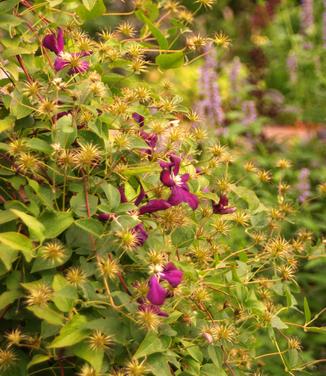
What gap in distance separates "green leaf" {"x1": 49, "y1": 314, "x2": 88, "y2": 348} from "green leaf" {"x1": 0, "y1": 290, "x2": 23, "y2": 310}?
12 cm

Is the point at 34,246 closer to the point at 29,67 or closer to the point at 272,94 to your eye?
the point at 29,67

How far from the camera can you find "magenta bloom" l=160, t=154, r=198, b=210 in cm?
138

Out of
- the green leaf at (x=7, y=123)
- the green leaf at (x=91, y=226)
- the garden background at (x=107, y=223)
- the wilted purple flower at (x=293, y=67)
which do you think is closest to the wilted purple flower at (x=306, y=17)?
the wilted purple flower at (x=293, y=67)

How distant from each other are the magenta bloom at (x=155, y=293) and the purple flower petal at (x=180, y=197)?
201 millimetres

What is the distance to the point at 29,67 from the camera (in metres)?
1.56

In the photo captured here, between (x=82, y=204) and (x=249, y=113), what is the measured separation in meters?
2.90

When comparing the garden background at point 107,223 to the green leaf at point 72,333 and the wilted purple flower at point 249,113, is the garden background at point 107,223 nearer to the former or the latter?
the green leaf at point 72,333

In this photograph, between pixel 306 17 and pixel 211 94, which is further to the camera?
pixel 306 17

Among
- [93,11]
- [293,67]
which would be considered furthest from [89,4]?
[293,67]

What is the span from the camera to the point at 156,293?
123 cm

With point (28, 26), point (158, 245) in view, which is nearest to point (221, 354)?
point (158, 245)

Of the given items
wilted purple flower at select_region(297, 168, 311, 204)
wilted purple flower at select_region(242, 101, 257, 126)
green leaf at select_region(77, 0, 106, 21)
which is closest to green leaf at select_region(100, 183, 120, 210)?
green leaf at select_region(77, 0, 106, 21)

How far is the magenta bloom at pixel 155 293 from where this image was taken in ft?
4.02

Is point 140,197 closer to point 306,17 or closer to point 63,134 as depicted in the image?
point 63,134
